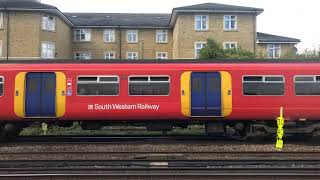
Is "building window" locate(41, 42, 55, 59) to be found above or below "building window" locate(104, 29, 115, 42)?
below

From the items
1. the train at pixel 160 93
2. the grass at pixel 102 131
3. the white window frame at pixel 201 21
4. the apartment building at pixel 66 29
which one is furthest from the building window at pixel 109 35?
the train at pixel 160 93

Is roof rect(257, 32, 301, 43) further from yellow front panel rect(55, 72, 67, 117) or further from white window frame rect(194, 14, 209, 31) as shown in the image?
yellow front panel rect(55, 72, 67, 117)

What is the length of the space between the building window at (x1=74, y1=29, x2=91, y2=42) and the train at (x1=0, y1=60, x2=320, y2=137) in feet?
118

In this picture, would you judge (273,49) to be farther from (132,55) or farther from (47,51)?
(47,51)

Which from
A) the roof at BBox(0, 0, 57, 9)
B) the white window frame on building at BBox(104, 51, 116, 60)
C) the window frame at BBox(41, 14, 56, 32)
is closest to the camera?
the roof at BBox(0, 0, 57, 9)

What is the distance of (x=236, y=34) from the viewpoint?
42.0m

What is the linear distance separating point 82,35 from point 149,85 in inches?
1469

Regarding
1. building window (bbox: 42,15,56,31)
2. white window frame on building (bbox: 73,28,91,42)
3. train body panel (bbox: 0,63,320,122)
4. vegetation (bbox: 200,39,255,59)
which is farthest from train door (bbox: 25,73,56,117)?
white window frame on building (bbox: 73,28,91,42)

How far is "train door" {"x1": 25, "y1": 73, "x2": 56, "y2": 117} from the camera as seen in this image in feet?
50.2

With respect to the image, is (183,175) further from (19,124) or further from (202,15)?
(202,15)

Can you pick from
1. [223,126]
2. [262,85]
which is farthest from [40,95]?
[262,85]

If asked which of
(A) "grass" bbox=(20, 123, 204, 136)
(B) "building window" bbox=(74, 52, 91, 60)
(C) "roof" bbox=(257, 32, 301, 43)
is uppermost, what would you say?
(C) "roof" bbox=(257, 32, 301, 43)

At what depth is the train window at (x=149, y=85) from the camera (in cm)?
1543

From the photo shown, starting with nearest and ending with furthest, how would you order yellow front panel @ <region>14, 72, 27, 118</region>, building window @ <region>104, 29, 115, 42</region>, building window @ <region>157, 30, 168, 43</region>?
yellow front panel @ <region>14, 72, 27, 118</region>
building window @ <region>157, 30, 168, 43</region>
building window @ <region>104, 29, 115, 42</region>
